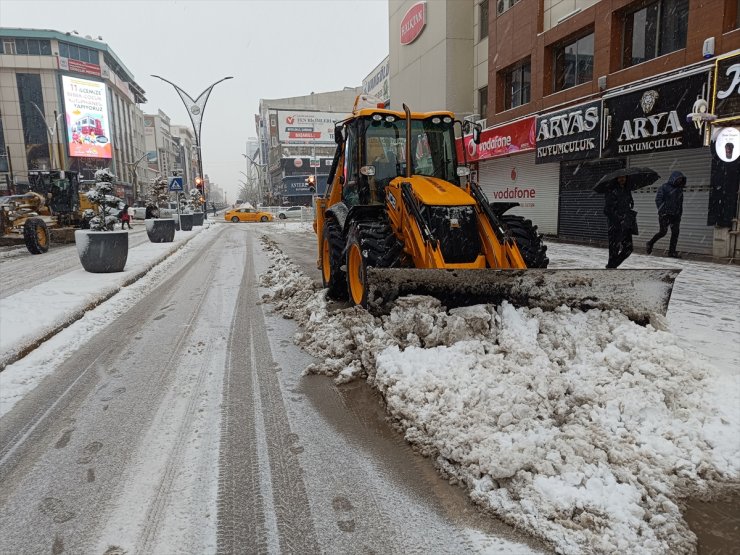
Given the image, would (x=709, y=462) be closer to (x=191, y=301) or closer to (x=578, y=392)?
(x=578, y=392)

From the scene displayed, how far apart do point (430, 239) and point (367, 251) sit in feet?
2.34

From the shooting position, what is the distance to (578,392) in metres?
3.38

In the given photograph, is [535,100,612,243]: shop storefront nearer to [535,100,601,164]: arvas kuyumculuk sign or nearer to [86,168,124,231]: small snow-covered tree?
[535,100,601,164]: arvas kuyumculuk sign

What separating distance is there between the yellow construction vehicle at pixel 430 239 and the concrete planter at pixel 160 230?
1263 centimetres

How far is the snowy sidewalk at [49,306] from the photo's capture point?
17.3ft

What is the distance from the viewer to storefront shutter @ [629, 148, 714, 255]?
438 inches

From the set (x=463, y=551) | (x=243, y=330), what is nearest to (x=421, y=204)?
(x=243, y=330)

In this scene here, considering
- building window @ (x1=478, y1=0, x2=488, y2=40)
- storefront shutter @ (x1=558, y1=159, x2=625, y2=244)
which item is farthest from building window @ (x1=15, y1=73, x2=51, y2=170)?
storefront shutter @ (x1=558, y1=159, x2=625, y2=244)

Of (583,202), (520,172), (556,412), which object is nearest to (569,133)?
(583,202)

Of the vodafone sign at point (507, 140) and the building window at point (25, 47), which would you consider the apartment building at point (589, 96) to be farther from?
the building window at point (25, 47)

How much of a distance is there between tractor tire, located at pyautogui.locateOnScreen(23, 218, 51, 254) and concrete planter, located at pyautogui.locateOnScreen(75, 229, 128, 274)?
269 inches

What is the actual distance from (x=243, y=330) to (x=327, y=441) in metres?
3.02

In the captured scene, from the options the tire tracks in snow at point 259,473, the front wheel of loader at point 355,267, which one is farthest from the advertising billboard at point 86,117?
the tire tracks in snow at point 259,473

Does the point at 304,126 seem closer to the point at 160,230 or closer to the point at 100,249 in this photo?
the point at 160,230
